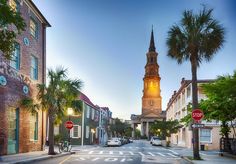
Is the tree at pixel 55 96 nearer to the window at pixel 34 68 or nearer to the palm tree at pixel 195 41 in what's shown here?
the window at pixel 34 68

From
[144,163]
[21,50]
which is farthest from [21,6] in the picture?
[144,163]

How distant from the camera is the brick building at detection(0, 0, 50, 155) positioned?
1072 inches

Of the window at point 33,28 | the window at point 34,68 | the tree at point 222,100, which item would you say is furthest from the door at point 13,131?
the tree at point 222,100

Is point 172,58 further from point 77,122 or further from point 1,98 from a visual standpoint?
point 77,122

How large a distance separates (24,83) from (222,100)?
46.8ft

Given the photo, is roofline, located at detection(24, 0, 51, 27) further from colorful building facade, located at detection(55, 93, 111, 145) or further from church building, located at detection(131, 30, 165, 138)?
church building, located at detection(131, 30, 165, 138)

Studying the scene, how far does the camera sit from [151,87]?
16425cm

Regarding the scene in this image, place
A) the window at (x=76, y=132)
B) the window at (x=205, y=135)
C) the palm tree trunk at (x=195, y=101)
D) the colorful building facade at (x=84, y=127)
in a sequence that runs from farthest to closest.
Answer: the window at (x=76, y=132)
the colorful building facade at (x=84, y=127)
the window at (x=205, y=135)
the palm tree trunk at (x=195, y=101)

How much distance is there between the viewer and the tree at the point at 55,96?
3000cm

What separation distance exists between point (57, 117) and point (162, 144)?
43646 millimetres

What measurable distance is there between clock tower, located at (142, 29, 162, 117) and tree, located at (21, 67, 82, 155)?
430 feet

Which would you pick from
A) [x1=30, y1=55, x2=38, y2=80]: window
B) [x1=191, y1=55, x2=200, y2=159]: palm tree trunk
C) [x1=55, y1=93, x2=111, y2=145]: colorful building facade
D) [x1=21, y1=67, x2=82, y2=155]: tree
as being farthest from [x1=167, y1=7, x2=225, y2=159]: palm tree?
[x1=55, y1=93, x2=111, y2=145]: colorful building facade

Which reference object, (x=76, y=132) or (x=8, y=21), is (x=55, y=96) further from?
(x=76, y=132)

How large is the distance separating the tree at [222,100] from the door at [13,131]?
14.0 m
